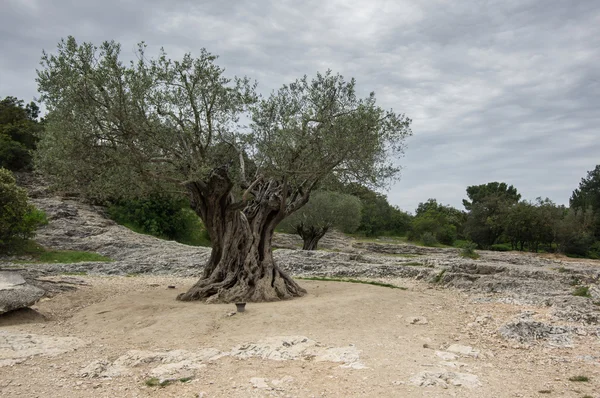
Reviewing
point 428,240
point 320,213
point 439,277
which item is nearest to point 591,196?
point 428,240

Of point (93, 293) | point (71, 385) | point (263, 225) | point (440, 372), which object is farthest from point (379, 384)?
point (93, 293)

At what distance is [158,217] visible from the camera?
147 feet

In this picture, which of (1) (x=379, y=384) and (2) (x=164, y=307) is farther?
(2) (x=164, y=307)

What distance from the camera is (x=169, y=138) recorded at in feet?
50.0

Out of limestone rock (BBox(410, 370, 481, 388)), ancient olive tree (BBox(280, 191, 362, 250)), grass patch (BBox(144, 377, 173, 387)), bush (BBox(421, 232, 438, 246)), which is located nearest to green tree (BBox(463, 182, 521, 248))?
bush (BBox(421, 232, 438, 246))

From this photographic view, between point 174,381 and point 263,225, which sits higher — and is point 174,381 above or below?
below

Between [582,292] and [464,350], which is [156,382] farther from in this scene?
[582,292]

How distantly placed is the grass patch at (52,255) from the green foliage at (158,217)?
1116 cm

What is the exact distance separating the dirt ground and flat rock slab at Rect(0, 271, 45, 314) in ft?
1.34

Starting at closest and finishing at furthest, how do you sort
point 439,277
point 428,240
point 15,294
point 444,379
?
point 444,379 < point 15,294 < point 439,277 < point 428,240

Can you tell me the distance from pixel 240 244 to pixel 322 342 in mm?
7859

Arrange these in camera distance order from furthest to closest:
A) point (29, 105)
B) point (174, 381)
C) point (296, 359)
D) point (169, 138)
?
point (29, 105) → point (169, 138) → point (296, 359) → point (174, 381)

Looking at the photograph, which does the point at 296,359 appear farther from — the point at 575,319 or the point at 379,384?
the point at 575,319

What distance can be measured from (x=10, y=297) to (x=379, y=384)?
1123cm
